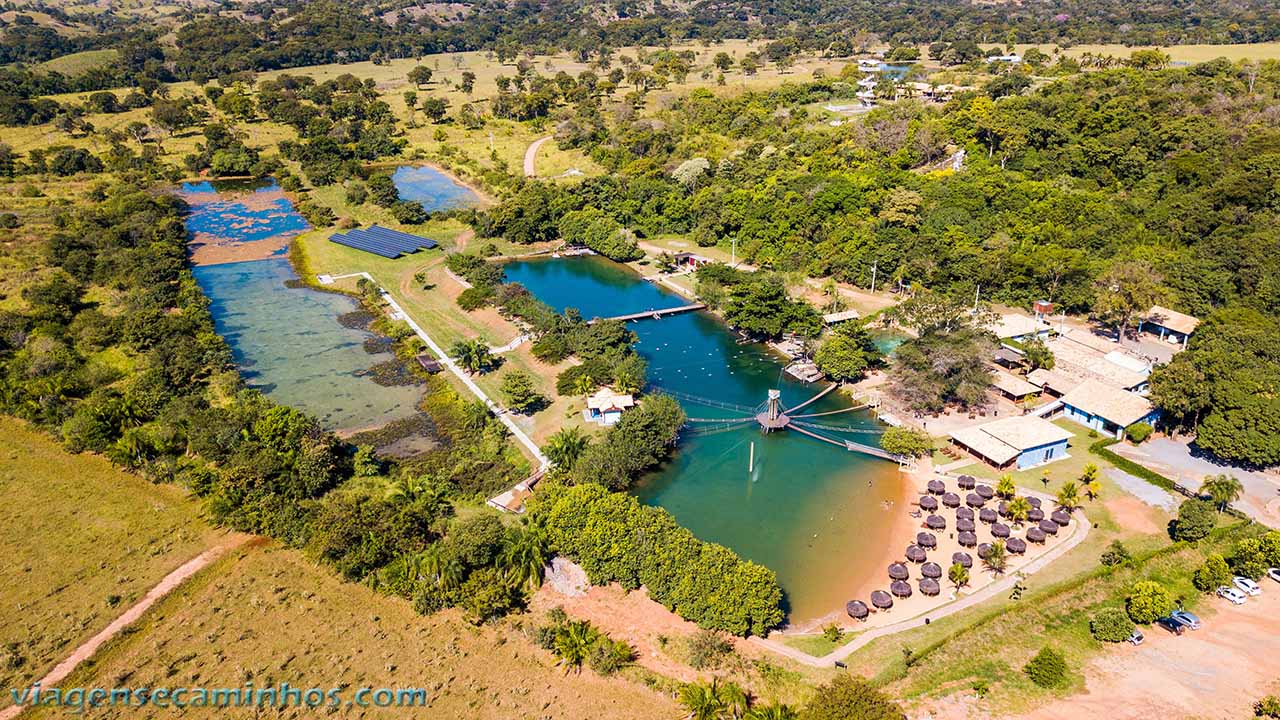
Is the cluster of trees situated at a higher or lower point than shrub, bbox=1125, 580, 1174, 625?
higher

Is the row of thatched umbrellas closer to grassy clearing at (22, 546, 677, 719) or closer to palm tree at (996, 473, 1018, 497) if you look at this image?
palm tree at (996, 473, 1018, 497)

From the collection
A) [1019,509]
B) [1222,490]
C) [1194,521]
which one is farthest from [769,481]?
[1222,490]

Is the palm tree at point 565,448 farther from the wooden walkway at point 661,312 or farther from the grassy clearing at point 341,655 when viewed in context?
the wooden walkway at point 661,312

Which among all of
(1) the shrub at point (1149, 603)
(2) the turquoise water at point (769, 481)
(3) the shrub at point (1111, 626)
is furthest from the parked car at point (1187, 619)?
(2) the turquoise water at point (769, 481)

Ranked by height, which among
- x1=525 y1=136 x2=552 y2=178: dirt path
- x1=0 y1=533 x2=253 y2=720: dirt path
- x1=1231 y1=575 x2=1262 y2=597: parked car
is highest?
x1=525 y1=136 x2=552 y2=178: dirt path

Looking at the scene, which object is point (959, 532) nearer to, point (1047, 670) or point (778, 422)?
point (1047, 670)

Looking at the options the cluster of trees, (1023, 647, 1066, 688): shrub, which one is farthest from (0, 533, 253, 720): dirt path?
(1023, 647, 1066, 688): shrub

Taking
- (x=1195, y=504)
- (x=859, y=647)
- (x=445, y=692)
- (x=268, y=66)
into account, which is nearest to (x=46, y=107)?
(x=268, y=66)
